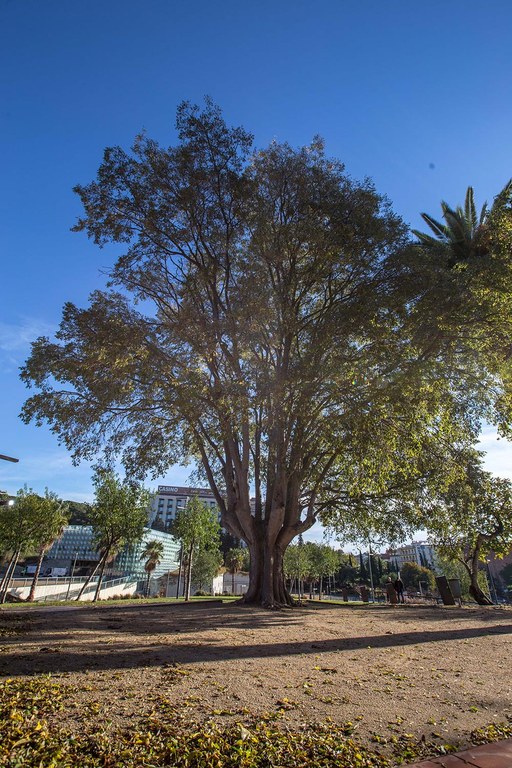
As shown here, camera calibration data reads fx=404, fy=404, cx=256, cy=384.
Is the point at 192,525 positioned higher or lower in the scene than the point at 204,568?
higher

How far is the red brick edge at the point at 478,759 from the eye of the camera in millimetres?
2950

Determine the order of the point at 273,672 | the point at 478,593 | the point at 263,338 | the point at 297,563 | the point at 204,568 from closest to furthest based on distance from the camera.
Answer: the point at 273,672, the point at 263,338, the point at 478,593, the point at 204,568, the point at 297,563

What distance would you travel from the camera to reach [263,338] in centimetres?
1520

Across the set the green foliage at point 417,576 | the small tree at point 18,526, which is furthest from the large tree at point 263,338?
the green foliage at point 417,576

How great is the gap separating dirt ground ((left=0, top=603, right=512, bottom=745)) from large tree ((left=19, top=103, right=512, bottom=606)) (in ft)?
19.6

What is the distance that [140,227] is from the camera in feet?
48.0

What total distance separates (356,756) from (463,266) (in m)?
13.2

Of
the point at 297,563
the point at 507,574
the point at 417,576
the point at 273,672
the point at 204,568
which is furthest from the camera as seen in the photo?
the point at 507,574

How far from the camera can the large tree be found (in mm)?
12570

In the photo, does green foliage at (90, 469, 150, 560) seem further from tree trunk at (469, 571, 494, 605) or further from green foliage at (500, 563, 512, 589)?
green foliage at (500, 563, 512, 589)

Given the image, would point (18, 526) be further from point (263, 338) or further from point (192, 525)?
point (263, 338)

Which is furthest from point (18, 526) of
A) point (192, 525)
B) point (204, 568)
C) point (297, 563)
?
point (297, 563)

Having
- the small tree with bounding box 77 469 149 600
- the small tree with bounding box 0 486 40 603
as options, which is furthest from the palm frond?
the small tree with bounding box 0 486 40 603

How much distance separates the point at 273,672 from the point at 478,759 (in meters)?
2.87
